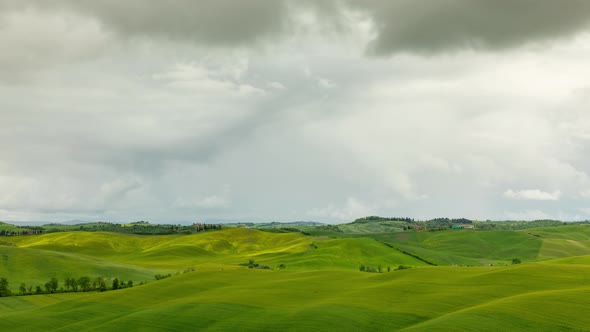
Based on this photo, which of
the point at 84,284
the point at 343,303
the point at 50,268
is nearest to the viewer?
the point at 343,303

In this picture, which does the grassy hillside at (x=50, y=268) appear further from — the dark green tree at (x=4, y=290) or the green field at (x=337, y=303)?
the green field at (x=337, y=303)

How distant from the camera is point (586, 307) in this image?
138 feet

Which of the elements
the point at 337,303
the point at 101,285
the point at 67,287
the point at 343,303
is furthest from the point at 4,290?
the point at 343,303

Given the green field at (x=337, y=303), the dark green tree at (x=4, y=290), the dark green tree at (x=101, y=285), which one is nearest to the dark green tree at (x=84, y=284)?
the dark green tree at (x=101, y=285)

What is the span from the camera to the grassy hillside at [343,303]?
42891mm

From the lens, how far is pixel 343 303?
5459cm

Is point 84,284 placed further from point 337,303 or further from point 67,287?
point 337,303

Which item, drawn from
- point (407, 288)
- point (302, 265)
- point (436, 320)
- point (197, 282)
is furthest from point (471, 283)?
point (302, 265)

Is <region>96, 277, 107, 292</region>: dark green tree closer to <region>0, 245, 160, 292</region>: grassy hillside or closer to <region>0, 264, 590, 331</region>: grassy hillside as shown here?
<region>0, 245, 160, 292</region>: grassy hillside

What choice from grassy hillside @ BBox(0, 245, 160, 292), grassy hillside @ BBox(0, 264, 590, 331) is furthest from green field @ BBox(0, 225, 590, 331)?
grassy hillside @ BBox(0, 245, 160, 292)

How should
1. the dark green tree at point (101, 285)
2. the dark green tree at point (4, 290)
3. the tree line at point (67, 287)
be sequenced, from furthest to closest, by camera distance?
the dark green tree at point (101, 285) → the tree line at point (67, 287) → the dark green tree at point (4, 290)

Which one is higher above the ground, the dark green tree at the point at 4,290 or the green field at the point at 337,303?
the green field at the point at 337,303

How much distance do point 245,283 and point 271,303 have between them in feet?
72.8

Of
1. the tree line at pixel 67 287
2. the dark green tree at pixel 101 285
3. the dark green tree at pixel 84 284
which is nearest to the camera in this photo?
the tree line at pixel 67 287
